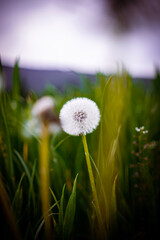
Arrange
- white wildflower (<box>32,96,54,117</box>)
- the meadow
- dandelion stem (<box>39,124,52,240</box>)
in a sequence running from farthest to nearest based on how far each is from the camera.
Result: 1. white wildflower (<box>32,96,54,117</box>)
2. the meadow
3. dandelion stem (<box>39,124,52,240</box>)

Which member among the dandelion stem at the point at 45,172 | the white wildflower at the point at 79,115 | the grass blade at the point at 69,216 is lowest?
the grass blade at the point at 69,216

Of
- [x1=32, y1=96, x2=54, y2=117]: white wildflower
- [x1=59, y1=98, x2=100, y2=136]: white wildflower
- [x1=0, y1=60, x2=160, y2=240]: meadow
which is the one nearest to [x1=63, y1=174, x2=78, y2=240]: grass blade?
[x1=0, y1=60, x2=160, y2=240]: meadow

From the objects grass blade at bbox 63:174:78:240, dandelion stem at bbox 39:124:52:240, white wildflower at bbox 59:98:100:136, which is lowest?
grass blade at bbox 63:174:78:240

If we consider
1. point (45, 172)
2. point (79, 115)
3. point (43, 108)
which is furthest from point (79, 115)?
point (43, 108)

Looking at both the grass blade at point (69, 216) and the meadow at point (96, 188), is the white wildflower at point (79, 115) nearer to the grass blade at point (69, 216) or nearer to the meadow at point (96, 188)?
the meadow at point (96, 188)

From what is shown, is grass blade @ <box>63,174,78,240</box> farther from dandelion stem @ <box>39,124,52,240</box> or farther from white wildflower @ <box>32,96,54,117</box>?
white wildflower @ <box>32,96,54,117</box>

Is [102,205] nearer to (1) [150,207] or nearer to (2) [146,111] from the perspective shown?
(1) [150,207]

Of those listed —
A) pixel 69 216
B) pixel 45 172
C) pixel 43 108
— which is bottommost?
pixel 69 216

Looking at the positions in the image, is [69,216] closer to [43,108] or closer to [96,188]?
[96,188]

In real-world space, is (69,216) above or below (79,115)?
below

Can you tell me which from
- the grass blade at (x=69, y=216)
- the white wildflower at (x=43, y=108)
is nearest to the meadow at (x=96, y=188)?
the grass blade at (x=69, y=216)

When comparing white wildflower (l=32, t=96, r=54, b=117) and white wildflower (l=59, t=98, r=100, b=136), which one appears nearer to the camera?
white wildflower (l=59, t=98, r=100, b=136)

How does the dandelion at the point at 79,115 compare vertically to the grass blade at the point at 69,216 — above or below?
above
